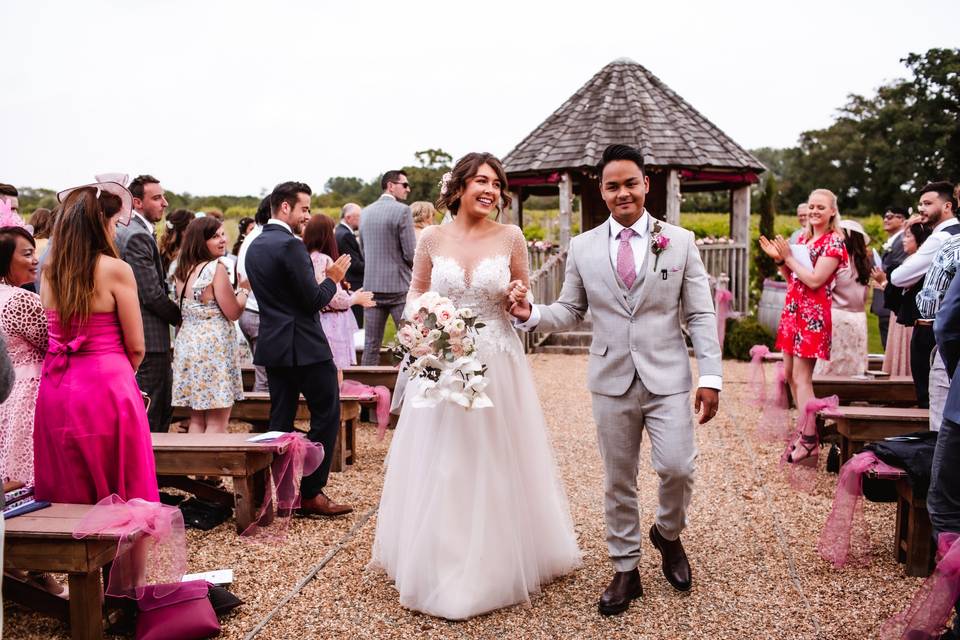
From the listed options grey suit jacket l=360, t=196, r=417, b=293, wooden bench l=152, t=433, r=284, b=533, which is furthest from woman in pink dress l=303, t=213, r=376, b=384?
wooden bench l=152, t=433, r=284, b=533

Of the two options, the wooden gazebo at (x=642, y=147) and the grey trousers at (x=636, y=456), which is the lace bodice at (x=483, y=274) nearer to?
the grey trousers at (x=636, y=456)

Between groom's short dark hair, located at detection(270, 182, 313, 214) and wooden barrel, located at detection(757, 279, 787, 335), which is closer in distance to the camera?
groom's short dark hair, located at detection(270, 182, 313, 214)

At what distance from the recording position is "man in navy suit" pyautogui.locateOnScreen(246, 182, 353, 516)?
17.8 feet

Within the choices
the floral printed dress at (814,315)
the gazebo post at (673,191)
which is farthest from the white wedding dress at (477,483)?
the gazebo post at (673,191)

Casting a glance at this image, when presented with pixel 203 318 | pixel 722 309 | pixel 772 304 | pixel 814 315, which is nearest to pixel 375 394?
pixel 203 318

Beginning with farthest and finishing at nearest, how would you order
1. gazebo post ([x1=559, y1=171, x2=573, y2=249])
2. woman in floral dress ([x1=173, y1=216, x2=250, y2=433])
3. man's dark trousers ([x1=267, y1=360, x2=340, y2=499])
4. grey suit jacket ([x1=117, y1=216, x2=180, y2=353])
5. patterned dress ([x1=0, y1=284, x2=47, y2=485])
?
1. gazebo post ([x1=559, y1=171, x2=573, y2=249])
2. woman in floral dress ([x1=173, y1=216, x2=250, y2=433])
3. grey suit jacket ([x1=117, y1=216, x2=180, y2=353])
4. man's dark trousers ([x1=267, y1=360, x2=340, y2=499])
5. patterned dress ([x1=0, y1=284, x2=47, y2=485])

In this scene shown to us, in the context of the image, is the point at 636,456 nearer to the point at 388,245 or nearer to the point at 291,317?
the point at 291,317

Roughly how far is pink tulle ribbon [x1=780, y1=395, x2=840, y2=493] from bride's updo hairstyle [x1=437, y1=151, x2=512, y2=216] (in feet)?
11.0

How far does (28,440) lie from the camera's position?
4441 mm

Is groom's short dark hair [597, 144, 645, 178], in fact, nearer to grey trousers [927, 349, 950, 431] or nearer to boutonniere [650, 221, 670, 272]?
boutonniere [650, 221, 670, 272]

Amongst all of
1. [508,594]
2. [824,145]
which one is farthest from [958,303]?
[824,145]

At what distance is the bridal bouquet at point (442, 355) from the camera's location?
3996 mm

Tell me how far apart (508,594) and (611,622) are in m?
0.54

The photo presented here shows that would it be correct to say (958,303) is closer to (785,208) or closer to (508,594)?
(508,594)
